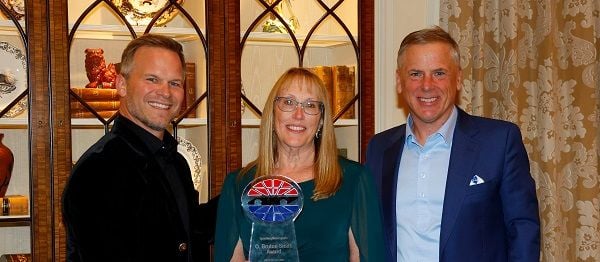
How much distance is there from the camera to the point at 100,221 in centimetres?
238

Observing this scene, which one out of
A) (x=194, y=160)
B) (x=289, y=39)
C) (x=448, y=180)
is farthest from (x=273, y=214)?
(x=289, y=39)

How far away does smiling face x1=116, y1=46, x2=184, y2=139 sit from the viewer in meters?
2.62

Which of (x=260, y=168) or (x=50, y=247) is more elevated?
(x=260, y=168)

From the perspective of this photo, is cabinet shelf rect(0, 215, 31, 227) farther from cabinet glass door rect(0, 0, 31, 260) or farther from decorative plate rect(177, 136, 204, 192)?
decorative plate rect(177, 136, 204, 192)

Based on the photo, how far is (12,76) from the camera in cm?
324

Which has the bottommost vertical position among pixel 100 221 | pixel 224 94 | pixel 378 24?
pixel 100 221

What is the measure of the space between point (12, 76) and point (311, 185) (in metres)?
1.42

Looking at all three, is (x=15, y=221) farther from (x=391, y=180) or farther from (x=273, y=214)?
(x=391, y=180)

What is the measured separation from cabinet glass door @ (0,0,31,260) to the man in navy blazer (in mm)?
1450

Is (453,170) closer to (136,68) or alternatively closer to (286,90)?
(286,90)

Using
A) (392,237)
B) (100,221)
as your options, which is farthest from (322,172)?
(100,221)

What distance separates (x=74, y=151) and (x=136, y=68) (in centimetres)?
90

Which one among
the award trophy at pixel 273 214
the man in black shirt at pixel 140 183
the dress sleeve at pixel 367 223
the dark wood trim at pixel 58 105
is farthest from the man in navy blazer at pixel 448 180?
the dark wood trim at pixel 58 105

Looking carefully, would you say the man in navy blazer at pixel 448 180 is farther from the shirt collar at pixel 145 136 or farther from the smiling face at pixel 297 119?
the shirt collar at pixel 145 136
